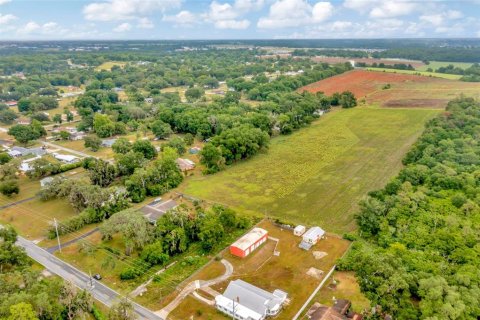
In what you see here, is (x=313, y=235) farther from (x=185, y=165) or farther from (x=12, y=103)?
(x=12, y=103)

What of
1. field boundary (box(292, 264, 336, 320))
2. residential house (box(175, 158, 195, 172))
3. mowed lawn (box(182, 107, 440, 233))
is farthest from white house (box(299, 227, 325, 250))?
residential house (box(175, 158, 195, 172))

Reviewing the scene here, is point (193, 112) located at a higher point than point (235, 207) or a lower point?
higher

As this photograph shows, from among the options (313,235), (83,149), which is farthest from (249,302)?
(83,149)

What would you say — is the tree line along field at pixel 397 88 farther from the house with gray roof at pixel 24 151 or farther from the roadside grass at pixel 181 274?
the house with gray roof at pixel 24 151

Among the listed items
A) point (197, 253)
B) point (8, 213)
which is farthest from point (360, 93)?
point (8, 213)

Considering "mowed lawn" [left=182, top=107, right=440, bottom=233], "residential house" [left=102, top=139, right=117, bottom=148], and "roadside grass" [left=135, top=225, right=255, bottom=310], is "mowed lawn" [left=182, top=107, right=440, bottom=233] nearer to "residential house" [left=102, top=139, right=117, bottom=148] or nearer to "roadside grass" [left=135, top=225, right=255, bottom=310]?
"roadside grass" [left=135, top=225, right=255, bottom=310]

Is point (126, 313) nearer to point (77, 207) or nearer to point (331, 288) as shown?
point (331, 288)
